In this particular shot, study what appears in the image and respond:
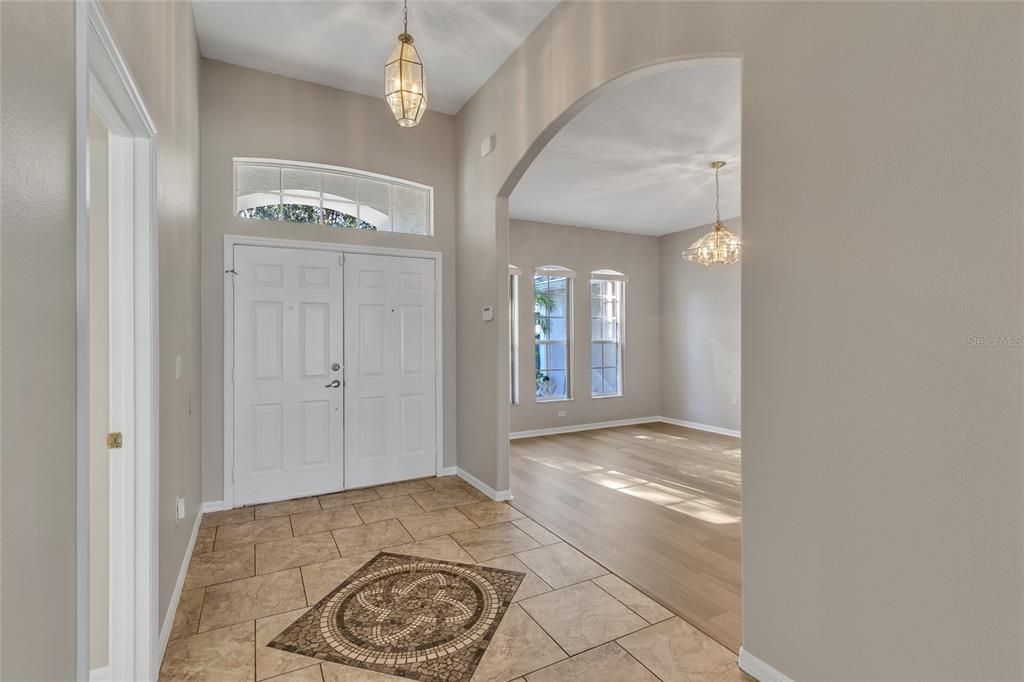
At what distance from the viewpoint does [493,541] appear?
3254 mm

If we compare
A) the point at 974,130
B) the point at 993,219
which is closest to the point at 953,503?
the point at 993,219

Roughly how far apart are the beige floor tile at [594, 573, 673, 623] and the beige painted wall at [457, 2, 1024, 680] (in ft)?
1.55

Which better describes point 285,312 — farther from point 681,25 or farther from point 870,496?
point 870,496

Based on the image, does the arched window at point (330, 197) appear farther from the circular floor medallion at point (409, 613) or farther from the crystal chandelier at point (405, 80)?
the circular floor medallion at point (409, 613)

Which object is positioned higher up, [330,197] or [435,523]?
[330,197]

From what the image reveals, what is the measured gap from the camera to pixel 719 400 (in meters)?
7.22

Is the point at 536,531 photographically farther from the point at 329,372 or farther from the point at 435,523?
the point at 329,372

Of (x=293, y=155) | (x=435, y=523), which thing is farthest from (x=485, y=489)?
(x=293, y=155)

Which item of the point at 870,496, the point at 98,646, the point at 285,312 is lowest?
the point at 98,646

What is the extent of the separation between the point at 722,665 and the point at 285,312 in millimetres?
3779

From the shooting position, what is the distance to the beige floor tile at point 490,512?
11.9 feet

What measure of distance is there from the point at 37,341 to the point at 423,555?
2.49 m

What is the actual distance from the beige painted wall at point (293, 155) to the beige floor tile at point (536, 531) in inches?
53.6

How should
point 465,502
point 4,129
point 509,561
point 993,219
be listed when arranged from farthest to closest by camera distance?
1. point 465,502
2. point 509,561
3. point 993,219
4. point 4,129
